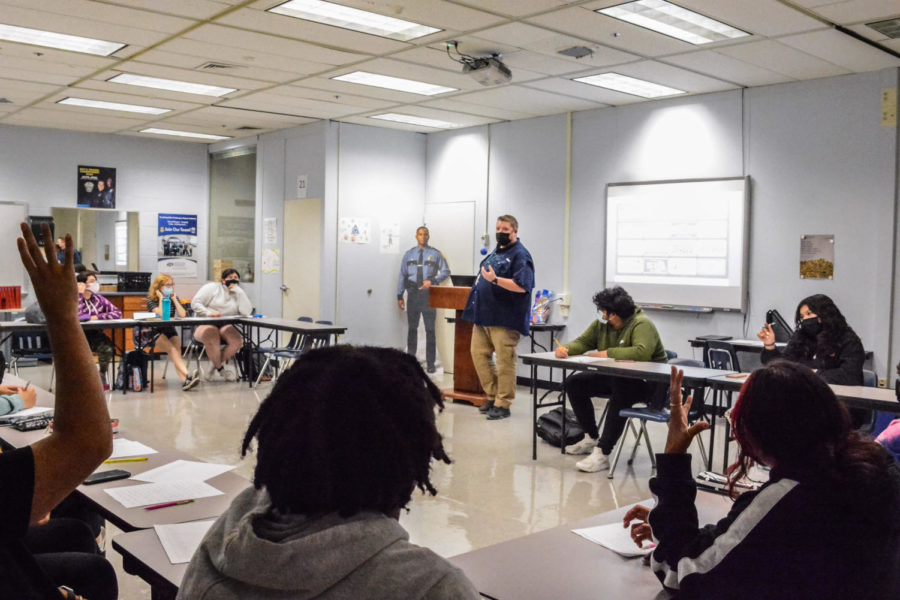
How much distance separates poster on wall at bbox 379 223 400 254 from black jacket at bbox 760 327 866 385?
5.43 metres

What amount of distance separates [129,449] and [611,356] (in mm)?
3548

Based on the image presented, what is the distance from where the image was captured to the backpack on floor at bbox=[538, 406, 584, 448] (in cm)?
625

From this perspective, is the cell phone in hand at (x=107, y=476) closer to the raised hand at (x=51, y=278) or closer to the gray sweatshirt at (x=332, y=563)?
the raised hand at (x=51, y=278)

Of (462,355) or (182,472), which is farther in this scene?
(462,355)

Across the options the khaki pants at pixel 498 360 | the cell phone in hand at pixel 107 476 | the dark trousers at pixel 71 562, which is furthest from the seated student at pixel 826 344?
the dark trousers at pixel 71 562

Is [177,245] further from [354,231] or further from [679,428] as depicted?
[679,428]

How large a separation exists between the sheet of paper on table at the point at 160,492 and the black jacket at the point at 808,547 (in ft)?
4.85

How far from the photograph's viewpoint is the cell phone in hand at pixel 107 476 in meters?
2.63

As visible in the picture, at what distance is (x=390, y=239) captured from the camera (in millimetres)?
10328

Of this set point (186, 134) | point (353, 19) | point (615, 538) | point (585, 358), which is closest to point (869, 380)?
point (585, 358)

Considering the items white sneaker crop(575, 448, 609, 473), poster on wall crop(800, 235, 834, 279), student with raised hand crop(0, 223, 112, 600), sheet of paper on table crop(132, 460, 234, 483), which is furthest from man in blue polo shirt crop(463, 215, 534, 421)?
student with raised hand crop(0, 223, 112, 600)

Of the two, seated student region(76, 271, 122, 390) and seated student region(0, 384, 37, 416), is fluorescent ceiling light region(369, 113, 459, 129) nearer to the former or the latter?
seated student region(76, 271, 122, 390)

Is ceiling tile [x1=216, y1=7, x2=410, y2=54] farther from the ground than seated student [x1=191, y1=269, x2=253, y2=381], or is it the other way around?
ceiling tile [x1=216, y1=7, x2=410, y2=54]

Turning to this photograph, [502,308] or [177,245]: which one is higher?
[177,245]
